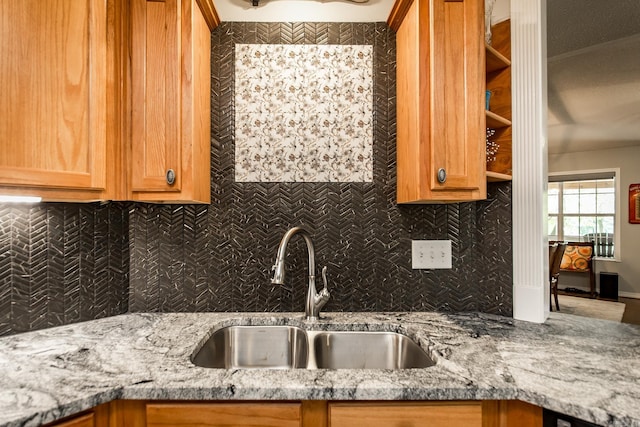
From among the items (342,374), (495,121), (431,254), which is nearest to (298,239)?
(431,254)

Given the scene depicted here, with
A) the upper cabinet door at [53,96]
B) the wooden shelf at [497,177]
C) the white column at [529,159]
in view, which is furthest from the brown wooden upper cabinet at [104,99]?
the white column at [529,159]

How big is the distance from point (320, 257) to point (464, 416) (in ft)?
2.79

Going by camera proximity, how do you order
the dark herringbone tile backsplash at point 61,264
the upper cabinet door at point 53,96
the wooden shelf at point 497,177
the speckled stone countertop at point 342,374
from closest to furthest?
the speckled stone countertop at point 342,374 → the upper cabinet door at point 53,96 → the dark herringbone tile backsplash at point 61,264 → the wooden shelf at point 497,177

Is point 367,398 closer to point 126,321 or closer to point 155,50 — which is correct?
point 126,321

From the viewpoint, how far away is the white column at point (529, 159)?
1.42 metres

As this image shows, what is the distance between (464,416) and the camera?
0.91 metres

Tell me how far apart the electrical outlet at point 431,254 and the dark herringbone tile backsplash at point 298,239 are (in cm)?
3

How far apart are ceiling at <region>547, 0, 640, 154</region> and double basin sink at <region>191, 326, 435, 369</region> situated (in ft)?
3.55

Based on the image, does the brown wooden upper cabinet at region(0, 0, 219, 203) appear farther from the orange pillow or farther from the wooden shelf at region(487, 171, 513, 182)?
the orange pillow

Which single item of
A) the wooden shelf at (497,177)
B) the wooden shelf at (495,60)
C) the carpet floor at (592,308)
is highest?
the wooden shelf at (495,60)

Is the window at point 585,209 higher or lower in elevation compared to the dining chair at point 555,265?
higher

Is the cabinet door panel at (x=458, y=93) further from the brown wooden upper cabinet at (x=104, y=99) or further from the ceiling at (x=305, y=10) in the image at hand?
the brown wooden upper cabinet at (x=104, y=99)

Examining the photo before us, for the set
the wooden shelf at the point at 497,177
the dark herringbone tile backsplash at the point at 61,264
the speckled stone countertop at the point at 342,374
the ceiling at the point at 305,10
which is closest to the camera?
the speckled stone countertop at the point at 342,374

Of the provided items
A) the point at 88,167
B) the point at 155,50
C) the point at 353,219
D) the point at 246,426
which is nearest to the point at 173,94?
the point at 155,50
